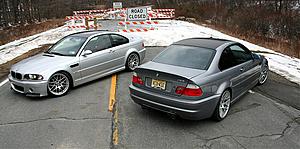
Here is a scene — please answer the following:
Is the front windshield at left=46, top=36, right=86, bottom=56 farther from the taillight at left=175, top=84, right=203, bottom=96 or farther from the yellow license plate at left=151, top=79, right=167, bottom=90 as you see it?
the taillight at left=175, top=84, right=203, bottom=96

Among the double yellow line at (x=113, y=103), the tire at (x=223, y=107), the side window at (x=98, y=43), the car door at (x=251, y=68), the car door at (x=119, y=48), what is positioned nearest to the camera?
the double yellow line at (x=113, y=103)

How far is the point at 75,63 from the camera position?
256 inches

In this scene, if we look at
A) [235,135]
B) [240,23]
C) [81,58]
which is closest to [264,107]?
[235,135]

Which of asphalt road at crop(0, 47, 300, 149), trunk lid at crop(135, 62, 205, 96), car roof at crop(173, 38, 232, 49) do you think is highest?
car roof at crop(173, 38, 232, 49)

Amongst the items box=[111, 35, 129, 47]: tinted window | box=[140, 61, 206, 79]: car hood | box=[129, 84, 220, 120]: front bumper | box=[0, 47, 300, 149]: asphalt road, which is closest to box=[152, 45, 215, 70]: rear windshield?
box=[140, 61, 206, 79]: car hood

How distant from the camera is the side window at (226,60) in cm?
489

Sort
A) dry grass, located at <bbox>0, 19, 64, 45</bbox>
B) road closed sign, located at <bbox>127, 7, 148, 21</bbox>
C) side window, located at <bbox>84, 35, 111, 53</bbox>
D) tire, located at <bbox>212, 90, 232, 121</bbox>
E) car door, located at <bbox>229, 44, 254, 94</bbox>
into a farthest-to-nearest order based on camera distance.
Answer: dry grass, located at <bbox>0, 19, 64, 45</bbox>
road closed sign, located at <bbox>127, 7, 148, 21</bbox>
side window, located at <bbox>84, 35, 111, 53</bbox>
car door, located at <bbox>229, 44, 254, 94</bbox>
tire, located at <bbox>212, 90, 232, 121</bbox>

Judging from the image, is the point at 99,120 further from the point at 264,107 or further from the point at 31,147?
the point at 264,107

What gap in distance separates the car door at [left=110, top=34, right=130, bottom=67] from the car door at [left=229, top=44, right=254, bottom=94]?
3603 millimetres

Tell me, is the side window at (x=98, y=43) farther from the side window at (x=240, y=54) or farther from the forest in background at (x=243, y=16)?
the forest in background at (x=243, y=16)

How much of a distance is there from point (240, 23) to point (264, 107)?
810 inches

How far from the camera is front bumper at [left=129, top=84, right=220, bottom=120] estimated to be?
428 cm

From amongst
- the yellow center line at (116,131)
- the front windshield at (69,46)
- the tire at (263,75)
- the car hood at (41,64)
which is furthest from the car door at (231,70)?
the front windshield at (69,46)

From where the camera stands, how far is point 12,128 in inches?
183
